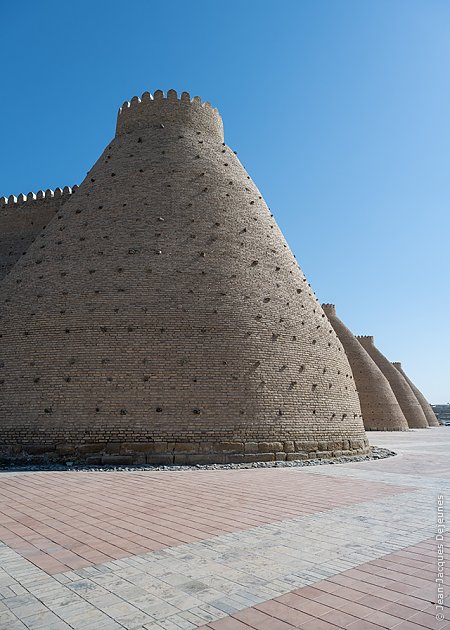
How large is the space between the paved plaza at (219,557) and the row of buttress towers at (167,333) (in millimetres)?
2709

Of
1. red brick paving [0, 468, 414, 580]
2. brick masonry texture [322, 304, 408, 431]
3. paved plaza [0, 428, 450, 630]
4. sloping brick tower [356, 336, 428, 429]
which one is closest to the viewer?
paved plaza [0, 428, 450, 630]

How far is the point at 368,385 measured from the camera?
3297 centimetres

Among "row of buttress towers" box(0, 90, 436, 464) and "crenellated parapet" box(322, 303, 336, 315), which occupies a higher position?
"crenellated parapet" box(322, 303, 336, 315)

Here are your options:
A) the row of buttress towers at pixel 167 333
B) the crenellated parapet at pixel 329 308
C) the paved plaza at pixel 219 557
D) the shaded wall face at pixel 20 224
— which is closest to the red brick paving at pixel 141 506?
the paved plaza at pixel 219 557

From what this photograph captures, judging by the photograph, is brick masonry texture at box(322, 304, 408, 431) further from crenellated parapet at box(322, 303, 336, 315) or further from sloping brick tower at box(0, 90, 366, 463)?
sloping brick tower at box(0, 90, 366, 463)

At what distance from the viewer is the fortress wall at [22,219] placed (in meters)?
17.8

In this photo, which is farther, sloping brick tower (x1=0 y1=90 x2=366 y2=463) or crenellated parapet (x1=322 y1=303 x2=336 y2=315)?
crenellated parapet (x1=322 y1=303 x2=336 y2=315)

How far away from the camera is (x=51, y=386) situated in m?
11.9

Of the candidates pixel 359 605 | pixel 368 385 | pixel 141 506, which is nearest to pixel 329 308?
pixel 368 385

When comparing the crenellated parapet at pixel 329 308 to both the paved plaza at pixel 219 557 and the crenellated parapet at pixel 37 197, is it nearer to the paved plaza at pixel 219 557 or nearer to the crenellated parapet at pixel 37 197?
the crenellated parapet at pixel 37 197

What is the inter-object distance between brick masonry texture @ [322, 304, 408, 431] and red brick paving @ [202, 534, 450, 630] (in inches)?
1151

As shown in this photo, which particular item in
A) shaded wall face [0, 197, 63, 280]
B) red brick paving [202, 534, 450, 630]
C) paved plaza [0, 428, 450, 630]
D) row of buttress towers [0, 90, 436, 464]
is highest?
shaded wall face [0, 197, 63, 280]

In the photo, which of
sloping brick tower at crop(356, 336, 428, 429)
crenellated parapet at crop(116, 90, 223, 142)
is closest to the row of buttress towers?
crenellated parapet at crop(116, 90, 223, 142)

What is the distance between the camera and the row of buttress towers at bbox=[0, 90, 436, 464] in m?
11.5
